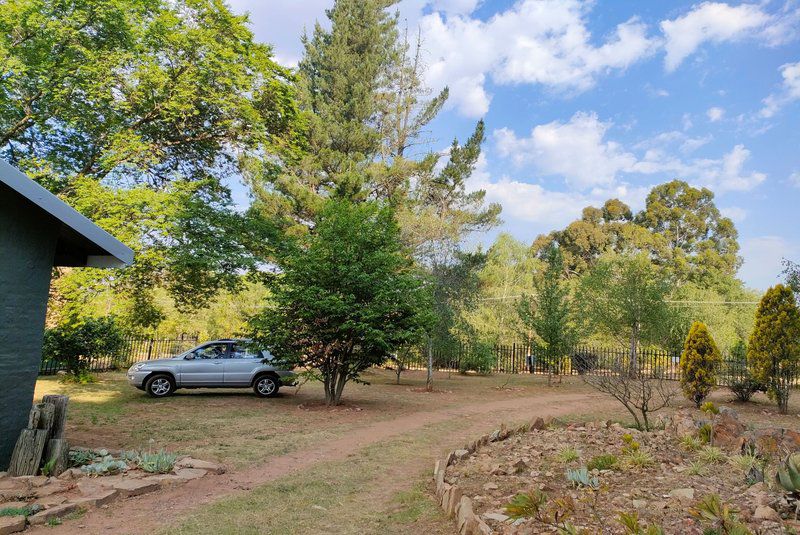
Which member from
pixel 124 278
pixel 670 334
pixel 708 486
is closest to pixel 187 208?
pixel 124 278

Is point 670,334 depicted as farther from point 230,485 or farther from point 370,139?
point 230,485

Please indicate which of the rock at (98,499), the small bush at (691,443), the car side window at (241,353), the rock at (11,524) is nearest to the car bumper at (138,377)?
the car side window at (241,353)

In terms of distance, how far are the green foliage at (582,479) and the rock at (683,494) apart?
677 mm

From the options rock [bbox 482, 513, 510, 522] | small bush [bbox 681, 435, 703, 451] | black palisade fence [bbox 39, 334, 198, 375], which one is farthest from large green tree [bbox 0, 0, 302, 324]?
small bush [bbox 681, 435, 703, 451]

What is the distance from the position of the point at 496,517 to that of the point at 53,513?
4125mm

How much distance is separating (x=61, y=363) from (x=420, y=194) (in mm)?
17247

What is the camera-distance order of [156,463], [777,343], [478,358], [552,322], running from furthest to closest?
[478,358] < [552,322] < [777,343] < [156,463]

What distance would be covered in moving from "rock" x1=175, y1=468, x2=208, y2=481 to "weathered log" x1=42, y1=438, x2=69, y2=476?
4.12ft

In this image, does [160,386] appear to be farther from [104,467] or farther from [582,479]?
[582,479]

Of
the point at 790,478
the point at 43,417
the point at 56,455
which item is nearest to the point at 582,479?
the point at 790,478

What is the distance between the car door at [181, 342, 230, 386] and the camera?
1336 cm

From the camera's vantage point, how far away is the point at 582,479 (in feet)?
16.2

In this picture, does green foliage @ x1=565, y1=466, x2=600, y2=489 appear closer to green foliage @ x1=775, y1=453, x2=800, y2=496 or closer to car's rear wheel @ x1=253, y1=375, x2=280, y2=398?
green foliage @ x1=775, y1=453, x2=800, y2=496

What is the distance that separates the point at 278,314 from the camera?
41.0ft
